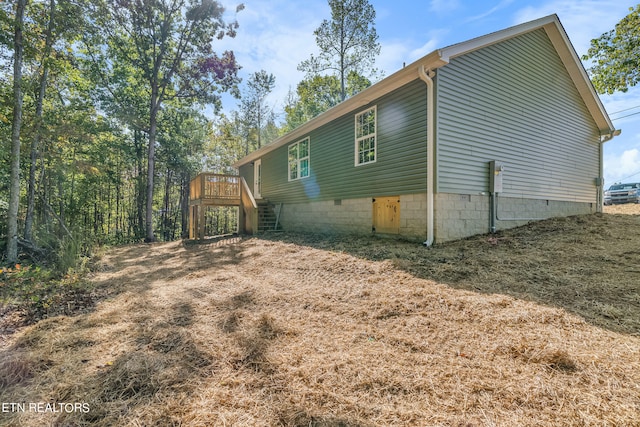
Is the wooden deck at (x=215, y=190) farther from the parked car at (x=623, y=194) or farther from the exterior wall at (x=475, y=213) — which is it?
the parked car at (x=623, y=194)

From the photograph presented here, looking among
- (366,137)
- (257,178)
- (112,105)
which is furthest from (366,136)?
(112,105)

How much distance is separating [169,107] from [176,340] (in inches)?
637

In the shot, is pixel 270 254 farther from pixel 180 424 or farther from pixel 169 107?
pixel 169 107

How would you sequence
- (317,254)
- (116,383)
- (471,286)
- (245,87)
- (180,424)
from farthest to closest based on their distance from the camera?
(245,87) → (317,254) → (471,286) → (116,383) → (180,424)

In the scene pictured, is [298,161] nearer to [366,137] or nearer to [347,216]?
[347,216]

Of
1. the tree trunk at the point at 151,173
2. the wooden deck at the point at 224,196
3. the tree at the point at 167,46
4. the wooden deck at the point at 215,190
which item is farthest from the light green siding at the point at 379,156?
the tree at the point at 167,46

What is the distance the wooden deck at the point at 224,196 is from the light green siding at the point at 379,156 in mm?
1750

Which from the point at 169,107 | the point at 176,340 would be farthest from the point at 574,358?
the point at 169,107

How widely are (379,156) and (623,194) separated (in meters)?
15.4

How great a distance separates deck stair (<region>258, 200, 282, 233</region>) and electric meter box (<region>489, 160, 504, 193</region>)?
7.85 meters

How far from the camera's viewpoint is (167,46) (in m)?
12.8

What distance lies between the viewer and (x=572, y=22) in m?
8.21

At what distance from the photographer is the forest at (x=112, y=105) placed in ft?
23.0

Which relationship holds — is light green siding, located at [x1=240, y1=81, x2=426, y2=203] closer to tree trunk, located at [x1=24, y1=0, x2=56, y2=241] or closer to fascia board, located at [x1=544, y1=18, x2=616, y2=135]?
fascia board, located at [x1=544, y1=18, x2=616, y2=135]
